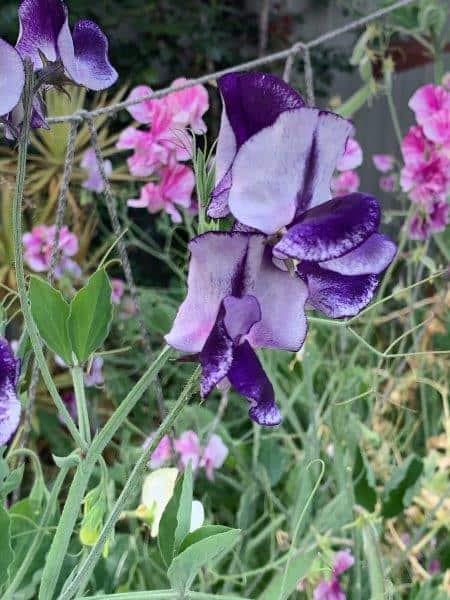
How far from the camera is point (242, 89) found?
1.01 feet

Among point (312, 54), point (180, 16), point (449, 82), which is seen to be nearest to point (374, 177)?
point (312, 54)

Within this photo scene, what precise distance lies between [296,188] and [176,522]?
196 millimetres

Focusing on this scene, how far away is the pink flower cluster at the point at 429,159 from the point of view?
3.15 ft

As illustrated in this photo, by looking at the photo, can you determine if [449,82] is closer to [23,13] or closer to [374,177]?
[23,13]

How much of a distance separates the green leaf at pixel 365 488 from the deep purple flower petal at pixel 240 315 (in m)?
0.51

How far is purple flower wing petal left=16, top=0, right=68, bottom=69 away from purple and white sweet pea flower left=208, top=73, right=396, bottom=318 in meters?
0.09

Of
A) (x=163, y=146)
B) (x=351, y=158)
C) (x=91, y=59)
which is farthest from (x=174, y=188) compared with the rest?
(x=91, y=59)

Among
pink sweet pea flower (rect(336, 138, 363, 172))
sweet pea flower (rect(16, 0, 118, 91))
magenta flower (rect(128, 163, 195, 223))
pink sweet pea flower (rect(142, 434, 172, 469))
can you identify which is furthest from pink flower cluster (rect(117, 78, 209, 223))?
sweet pea flower (rect(16, 0, 118, 91))

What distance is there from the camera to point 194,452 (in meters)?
0.95

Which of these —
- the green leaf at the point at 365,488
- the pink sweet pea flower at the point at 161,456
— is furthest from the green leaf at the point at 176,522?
the pink sweet pea flower at the point at 161,456

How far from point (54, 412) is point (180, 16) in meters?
2.06

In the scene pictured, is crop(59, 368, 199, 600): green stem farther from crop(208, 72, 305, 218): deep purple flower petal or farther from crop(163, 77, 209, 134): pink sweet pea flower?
crop(163, 77, 209, 134): pink sweet pea flower

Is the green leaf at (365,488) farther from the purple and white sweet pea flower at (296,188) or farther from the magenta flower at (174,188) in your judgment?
the purple and white sweet pea flower at (296,188)

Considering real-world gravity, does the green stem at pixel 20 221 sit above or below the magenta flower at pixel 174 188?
above
